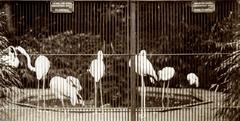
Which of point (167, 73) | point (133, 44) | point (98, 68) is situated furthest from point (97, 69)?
point (167, 73)

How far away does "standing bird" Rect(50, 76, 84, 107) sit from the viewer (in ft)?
29.9

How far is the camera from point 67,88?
30.7ft

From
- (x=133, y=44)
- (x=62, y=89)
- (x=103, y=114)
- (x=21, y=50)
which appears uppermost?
(x=133, y=44)

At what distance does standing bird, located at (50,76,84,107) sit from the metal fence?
113 millimetres

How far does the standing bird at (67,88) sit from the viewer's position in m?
9.11

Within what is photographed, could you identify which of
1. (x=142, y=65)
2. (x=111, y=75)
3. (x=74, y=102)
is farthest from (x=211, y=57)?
(x=74, y=102)

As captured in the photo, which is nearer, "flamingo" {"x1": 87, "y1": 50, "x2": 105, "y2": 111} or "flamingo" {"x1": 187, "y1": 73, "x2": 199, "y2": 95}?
"flamingo" {"x1": 87, "y1": 50, "x2": 105, "y2": 111}

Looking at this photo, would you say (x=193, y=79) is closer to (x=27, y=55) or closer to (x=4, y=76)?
(x=27, y=55)

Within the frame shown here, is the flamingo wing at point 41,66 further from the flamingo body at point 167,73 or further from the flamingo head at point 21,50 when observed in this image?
the flamingo body at point 167,73

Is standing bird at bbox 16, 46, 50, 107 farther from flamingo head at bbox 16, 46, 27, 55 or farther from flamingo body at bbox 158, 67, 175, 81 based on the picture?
flamingo body at bbox 158, 67, 175, 81

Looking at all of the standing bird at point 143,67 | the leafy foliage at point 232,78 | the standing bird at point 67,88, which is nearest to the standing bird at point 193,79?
the standing bird at point 143,67

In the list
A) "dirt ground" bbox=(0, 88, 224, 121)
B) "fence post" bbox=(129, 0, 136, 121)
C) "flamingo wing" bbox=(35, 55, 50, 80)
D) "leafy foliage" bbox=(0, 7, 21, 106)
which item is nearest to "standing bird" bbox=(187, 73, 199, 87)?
"dirt ground" bbox=(0, 88, 224, 121)

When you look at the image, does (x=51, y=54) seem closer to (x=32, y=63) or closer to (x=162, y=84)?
(x=32, y=63)

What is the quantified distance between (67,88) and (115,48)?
40.5 inches
